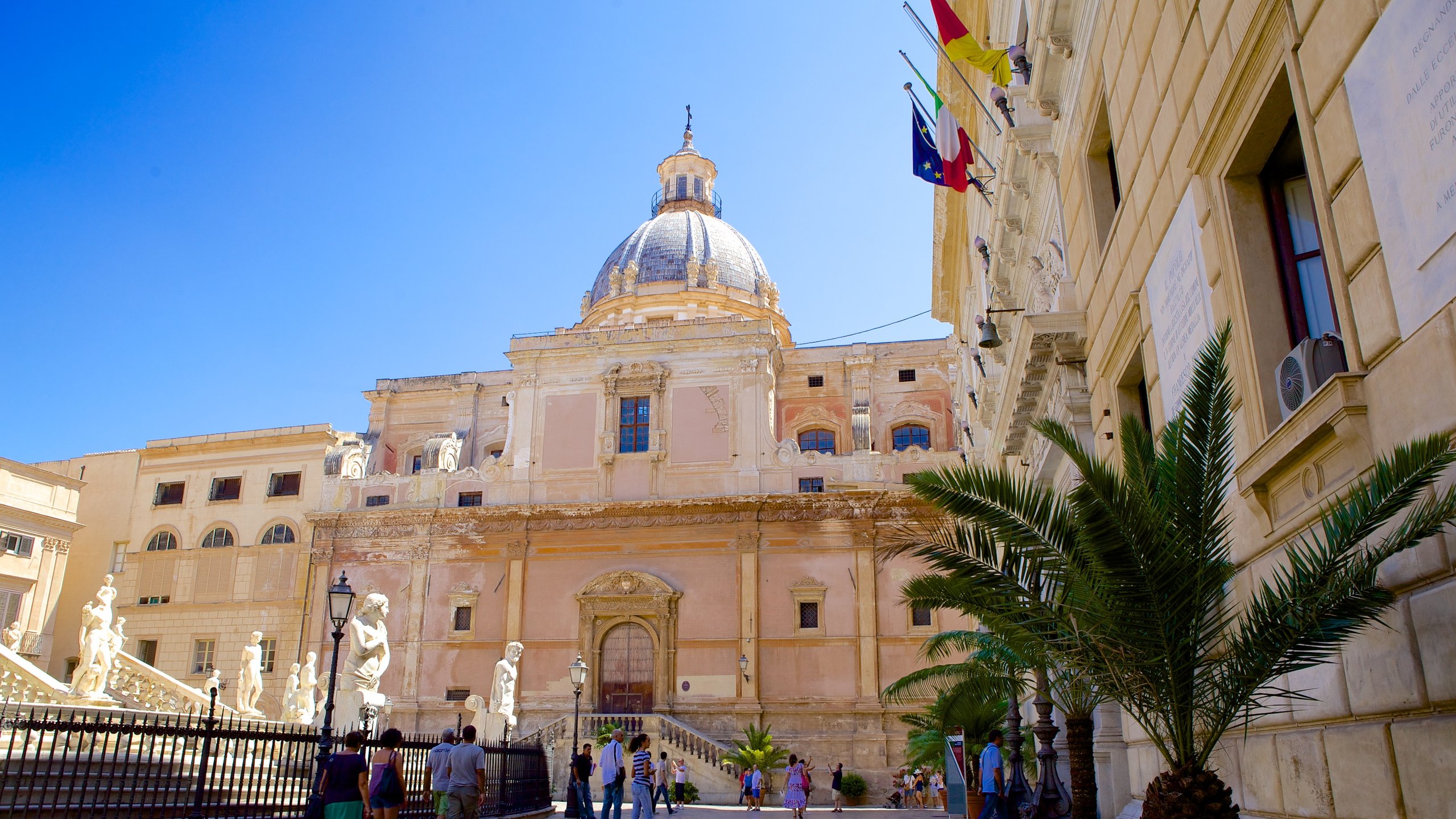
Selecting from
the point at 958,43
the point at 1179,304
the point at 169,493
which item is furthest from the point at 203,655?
the point at 1179,304

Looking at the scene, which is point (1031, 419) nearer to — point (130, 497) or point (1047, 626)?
point (1047, 626)

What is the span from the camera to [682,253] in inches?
1855

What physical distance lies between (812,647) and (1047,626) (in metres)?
25.3

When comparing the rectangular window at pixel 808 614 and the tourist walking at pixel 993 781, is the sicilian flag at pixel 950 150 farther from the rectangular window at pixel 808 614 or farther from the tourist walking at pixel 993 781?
the rectangular window at pixel 808 614

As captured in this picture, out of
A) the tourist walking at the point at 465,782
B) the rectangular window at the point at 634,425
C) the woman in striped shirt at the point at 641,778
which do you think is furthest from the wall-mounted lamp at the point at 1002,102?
the rectangular window at the point at 634,425

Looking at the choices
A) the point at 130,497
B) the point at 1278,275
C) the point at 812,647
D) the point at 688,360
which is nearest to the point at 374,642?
the point at 1278,275

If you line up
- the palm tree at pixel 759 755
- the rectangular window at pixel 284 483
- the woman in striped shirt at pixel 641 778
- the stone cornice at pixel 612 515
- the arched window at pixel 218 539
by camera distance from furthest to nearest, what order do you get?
the rectangular window at pixel 284 483, the arched window at pixel 218 539, the stone cornice at pixel 612 515, the palm tree at pixel 759 755, the woman in striped shirt at pixel 641 778

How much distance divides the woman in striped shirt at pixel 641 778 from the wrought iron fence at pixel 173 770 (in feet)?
6.75

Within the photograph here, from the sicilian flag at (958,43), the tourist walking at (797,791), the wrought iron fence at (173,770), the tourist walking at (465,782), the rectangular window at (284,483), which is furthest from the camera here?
the rectangular window at (284,483)

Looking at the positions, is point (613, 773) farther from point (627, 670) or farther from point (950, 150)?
point (627, 670)

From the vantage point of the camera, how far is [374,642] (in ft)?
55.5

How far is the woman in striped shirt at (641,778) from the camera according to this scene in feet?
48.5

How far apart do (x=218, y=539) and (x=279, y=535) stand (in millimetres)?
2659

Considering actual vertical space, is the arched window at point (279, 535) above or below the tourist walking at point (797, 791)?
above
